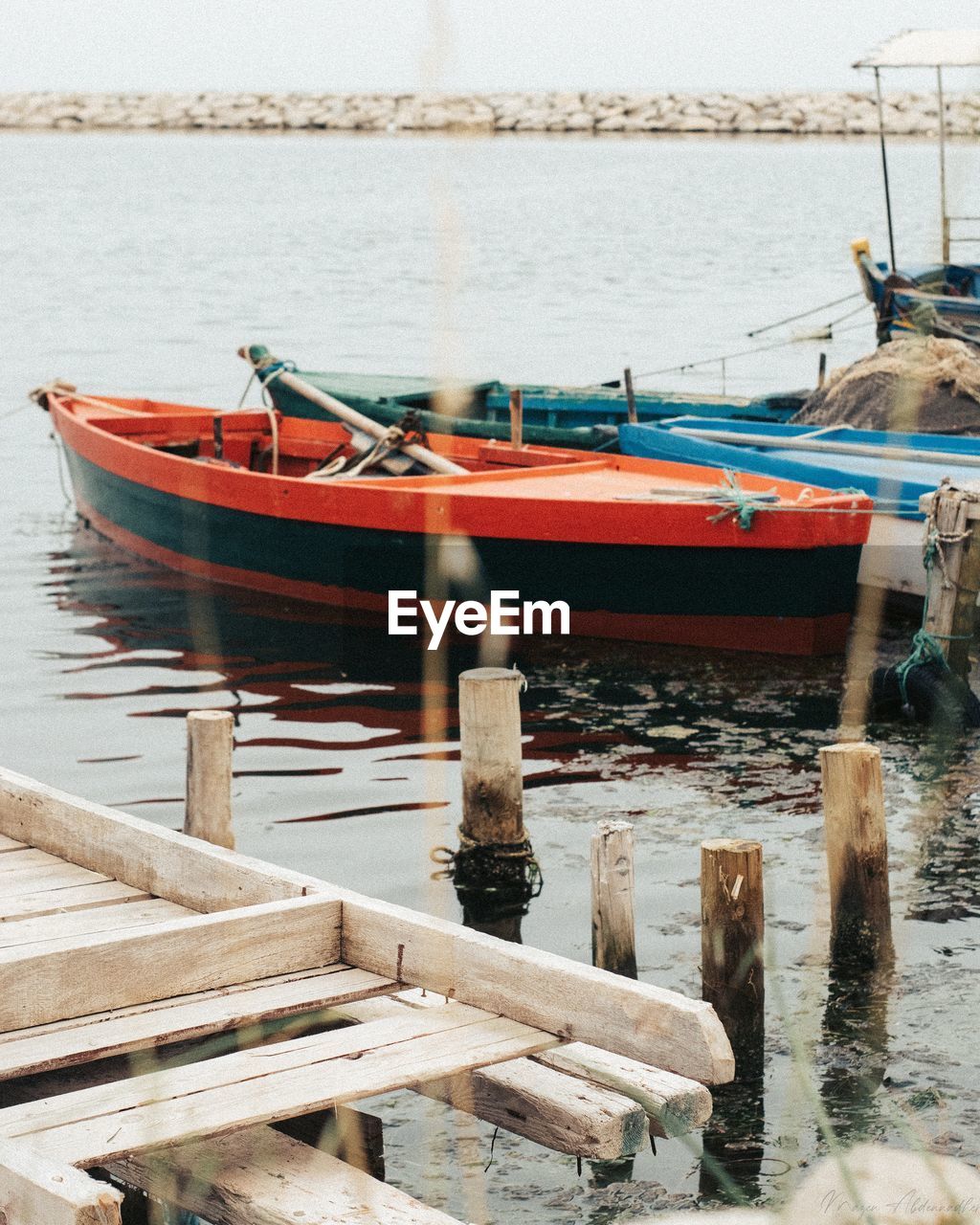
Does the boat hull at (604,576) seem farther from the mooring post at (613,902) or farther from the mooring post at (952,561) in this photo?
the mooring post at (613,902)

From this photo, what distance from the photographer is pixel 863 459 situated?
13.3 meters

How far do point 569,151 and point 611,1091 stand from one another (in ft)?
528

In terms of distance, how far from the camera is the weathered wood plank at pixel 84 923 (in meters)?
5.10

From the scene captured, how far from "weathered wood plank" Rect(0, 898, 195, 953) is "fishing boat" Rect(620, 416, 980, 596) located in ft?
24.4

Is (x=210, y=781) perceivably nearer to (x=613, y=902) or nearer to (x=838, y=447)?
(x=613, y=902)

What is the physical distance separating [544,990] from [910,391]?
34.0ft

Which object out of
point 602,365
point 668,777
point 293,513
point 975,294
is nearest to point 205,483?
point 293,513

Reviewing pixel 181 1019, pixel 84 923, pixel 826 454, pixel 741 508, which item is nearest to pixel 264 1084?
pixel 181 1019

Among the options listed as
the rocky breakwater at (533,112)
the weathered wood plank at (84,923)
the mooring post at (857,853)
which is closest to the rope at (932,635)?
the mooring post at (857,853)

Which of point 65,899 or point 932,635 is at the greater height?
point 932,635

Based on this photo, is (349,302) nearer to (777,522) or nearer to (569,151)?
(777,522)

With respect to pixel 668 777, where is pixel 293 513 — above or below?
above

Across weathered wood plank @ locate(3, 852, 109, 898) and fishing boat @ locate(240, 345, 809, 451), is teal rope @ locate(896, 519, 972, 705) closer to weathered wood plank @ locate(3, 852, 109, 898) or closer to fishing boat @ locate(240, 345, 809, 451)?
weathered wood plank @ locate(3, 852, 109, 898)

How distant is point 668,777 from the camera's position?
30.7ft
